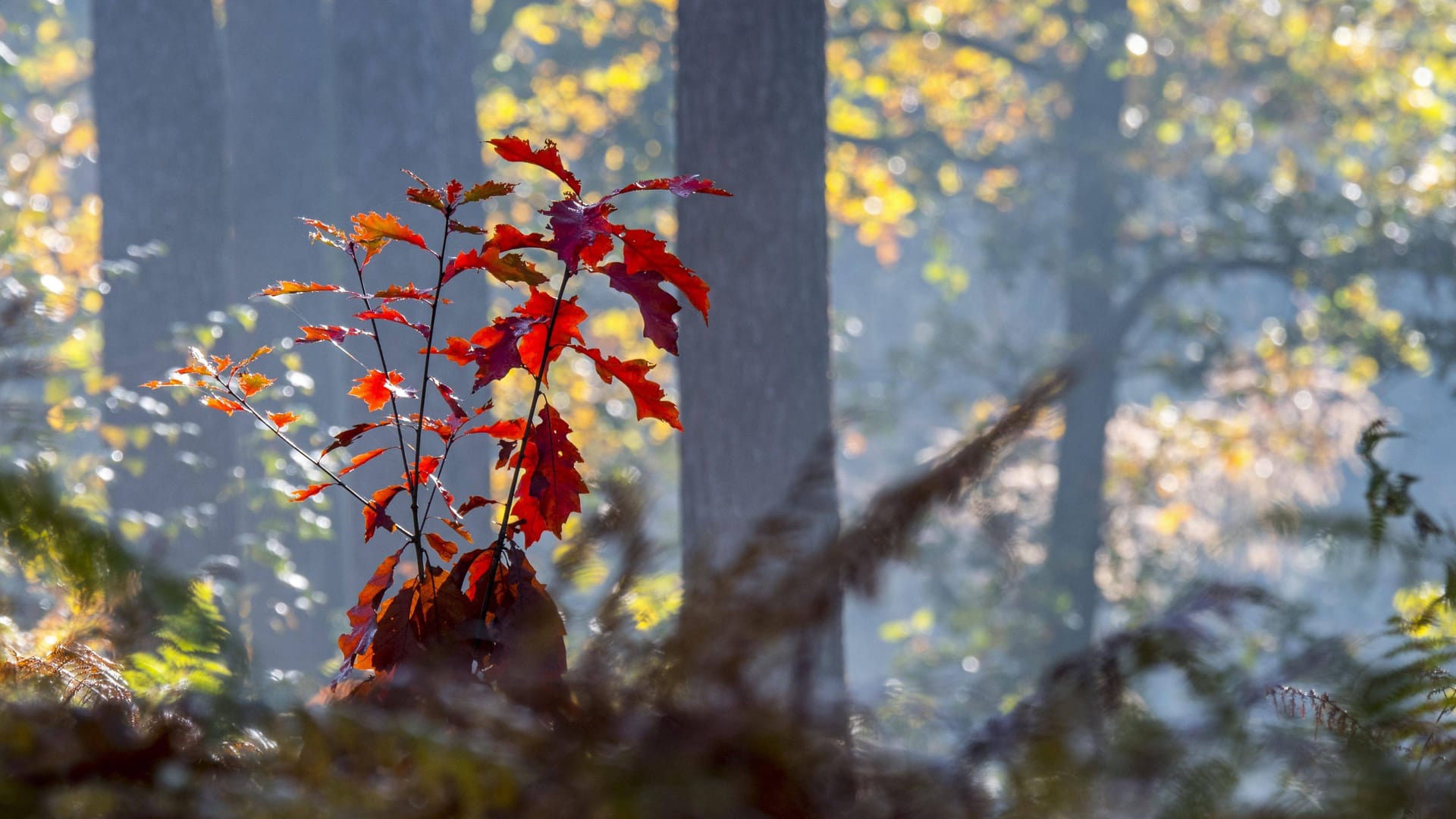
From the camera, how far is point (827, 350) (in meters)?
4.54

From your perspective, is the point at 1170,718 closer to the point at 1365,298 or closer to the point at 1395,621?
the point at 1395,621

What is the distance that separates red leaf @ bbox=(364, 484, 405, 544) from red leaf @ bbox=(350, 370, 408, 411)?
103 millimetres

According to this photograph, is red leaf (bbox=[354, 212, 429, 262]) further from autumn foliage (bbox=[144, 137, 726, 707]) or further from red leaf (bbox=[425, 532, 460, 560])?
red leaf (bbox=[425, 532, 460, 560])

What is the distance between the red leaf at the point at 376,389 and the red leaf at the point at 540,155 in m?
0.30

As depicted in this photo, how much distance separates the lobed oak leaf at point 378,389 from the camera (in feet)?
4.62

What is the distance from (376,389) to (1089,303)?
496 inches

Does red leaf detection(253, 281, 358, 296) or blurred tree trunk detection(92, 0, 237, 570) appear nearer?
red leaf detection(253, 281, 358, 296)

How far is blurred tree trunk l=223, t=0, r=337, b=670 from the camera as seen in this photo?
395 inches

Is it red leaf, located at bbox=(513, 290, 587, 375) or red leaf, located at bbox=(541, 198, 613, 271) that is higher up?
red leaf, located at bbox=(541, 198, 613, 271)

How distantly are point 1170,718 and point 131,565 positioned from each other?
83 cm

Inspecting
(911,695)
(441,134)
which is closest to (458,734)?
(911,695)

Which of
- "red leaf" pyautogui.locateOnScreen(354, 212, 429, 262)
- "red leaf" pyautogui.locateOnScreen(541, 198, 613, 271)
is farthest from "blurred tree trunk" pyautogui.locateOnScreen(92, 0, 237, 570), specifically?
"red leaf" pyautogui.locateOnScreen(541, 198, 613, 271)

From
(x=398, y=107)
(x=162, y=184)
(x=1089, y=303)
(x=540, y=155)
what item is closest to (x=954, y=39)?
(x=1089, y=303)

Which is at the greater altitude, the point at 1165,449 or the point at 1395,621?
the point at 1165,449
